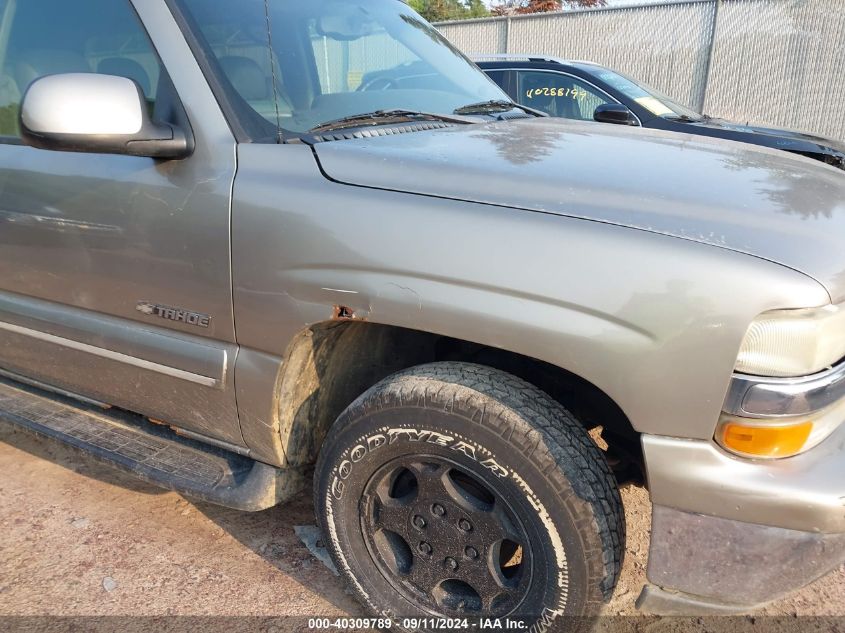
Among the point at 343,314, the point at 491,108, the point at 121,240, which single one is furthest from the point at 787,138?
the point at 121,240

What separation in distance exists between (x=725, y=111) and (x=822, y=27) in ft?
7.29

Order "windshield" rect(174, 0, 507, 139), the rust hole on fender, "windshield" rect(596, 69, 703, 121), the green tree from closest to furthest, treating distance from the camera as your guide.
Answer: the rust hole on fender < "windshield" rect(174, 0, 507, 139) < "windshield" rect(596, 69, 703, 121) < the green tree

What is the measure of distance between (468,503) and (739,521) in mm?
666

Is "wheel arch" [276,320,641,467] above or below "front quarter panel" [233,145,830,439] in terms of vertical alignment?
below

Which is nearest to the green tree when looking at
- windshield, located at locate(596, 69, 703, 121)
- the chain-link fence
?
the chain-link fence

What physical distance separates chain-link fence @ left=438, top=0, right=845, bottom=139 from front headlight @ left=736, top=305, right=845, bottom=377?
14.1 metres

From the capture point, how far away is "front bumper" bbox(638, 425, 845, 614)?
1.39 m

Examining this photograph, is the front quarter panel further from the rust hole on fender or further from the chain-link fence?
the chain-link fence

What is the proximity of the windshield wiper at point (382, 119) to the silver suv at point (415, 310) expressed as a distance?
0.02 m

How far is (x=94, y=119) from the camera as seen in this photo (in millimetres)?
1768

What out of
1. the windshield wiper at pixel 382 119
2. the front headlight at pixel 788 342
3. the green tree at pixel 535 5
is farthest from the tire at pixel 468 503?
the green tree at pixel 535 5

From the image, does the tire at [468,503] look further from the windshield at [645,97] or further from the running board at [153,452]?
the windshield at [645,97]

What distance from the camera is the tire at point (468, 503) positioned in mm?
1582

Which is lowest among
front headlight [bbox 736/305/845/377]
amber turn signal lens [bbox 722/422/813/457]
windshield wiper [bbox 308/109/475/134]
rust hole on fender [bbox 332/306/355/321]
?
amber turn signal lens [bbox 722/422/813/457]
